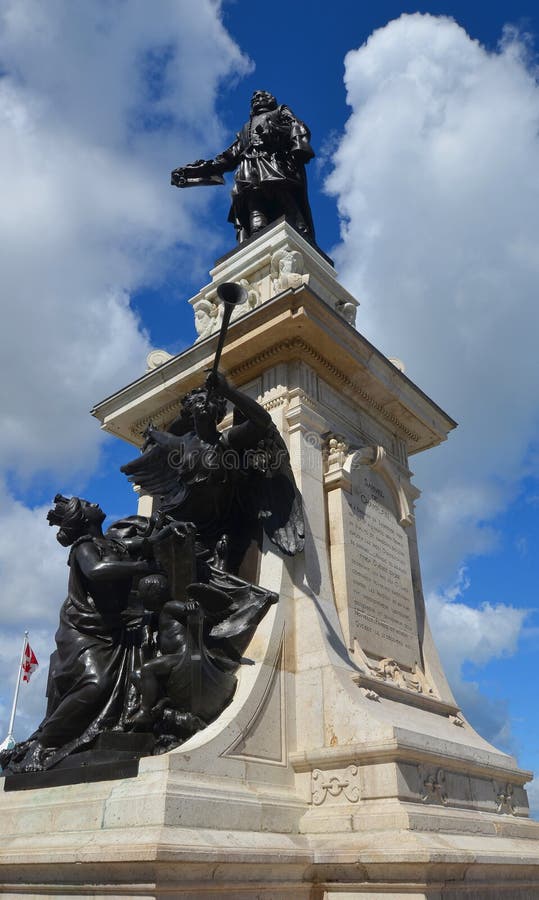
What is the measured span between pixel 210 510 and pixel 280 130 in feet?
28.0

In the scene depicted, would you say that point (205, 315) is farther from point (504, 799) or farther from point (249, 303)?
Result: point (504, 799)

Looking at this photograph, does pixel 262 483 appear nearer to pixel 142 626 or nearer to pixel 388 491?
pixel 142 626

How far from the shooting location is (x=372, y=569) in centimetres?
913

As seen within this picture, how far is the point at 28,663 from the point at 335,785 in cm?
1840

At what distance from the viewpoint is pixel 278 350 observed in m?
9.22

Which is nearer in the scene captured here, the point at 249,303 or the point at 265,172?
the point at 249,303

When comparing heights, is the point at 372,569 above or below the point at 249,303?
below

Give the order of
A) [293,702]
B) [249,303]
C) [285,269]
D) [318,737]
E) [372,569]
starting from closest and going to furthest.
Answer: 1. [318,737]
2. [293,702]
3. [372,569]
4. [285,269]
5. [249,303]

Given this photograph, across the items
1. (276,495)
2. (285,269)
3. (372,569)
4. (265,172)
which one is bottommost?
(372,569)

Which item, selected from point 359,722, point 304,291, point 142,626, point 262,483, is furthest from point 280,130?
point 359,722

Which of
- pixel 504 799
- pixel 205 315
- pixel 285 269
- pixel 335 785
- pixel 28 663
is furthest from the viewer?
pixel 28 663

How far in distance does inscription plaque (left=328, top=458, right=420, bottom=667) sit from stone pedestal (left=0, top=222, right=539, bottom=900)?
0.09 feet

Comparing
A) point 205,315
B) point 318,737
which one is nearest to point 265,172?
point 205,315

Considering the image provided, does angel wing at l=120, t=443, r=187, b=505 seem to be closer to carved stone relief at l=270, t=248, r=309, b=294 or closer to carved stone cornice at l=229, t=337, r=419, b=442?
carved stone cornice at l=229, t=337, r=419, b=442
